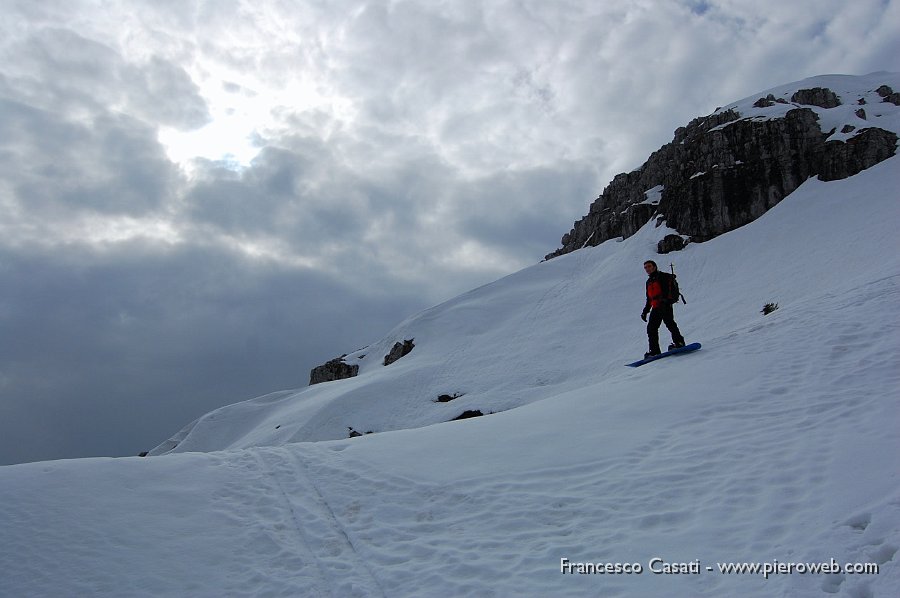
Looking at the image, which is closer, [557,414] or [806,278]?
[557,414]

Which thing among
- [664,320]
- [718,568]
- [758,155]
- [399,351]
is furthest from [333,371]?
[718,568]

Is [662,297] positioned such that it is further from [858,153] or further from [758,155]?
[758,155]

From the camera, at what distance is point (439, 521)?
23.5 feet

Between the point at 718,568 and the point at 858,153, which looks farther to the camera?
the point at 858,153

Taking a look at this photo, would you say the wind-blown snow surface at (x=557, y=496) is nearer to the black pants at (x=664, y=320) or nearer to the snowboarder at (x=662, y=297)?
the black pants at (x=664, y=320)

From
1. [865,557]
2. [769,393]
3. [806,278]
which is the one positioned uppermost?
[806,278]

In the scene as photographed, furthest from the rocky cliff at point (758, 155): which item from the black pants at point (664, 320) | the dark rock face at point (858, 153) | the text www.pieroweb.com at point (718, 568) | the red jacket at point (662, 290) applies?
the text www.pieroweb.com at point (718, 568)

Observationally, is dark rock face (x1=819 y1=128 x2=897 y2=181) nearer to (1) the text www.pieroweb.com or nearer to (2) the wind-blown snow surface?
(2) the wind-blown snow surface

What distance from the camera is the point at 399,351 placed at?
4516 centimetres

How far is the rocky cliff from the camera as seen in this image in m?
42.5

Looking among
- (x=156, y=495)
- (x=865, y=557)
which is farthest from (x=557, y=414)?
(x=156, y=495)

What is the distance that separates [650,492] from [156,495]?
22.2ft

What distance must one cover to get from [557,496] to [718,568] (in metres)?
2.30

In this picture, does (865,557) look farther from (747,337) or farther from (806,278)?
(806,278)
